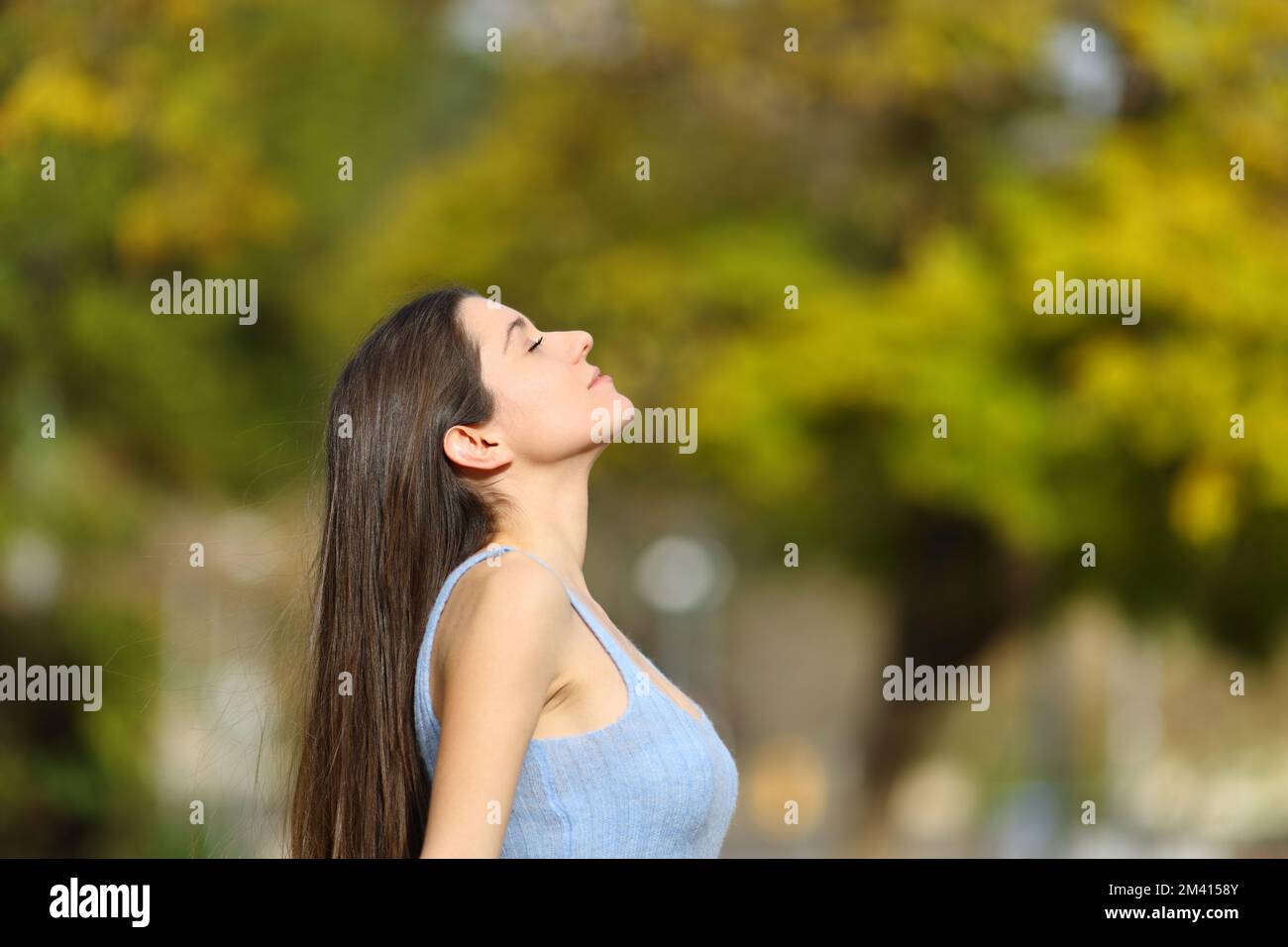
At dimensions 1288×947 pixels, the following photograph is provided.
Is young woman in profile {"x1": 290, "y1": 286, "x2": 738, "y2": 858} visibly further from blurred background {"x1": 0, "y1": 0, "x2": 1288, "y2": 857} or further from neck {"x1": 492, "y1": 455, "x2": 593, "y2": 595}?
blurred background {"x1": 0, "y1": 0, "x2": 1288, "y2": 857}

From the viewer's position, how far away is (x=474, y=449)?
2.31 metres

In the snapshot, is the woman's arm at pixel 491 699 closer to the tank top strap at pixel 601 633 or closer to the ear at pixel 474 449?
the tank top strap at pixel 601 633

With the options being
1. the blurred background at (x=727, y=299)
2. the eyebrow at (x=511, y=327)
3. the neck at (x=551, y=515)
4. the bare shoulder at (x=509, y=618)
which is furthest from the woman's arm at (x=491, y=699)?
the blurred background at (x=727, y=299)

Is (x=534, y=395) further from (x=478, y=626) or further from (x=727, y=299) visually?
(x=727, y=299)

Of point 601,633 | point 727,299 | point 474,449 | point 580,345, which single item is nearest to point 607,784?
point 601,633

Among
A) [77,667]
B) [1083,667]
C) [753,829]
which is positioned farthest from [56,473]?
[1083,667]

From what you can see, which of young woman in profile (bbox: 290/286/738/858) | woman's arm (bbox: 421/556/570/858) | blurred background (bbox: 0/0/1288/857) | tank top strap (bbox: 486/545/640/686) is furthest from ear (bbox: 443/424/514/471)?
blurred background (bbox: 0/0/1288/857)

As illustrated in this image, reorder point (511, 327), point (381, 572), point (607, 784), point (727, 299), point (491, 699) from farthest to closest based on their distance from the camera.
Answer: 1. point (727, 299)
2. point (511, 327)
3. point (381, 572)
4. point (607, 784)
5. point (491, 699)

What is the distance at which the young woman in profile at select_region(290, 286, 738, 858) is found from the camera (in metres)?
2.09

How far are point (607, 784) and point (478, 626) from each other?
0.30 m

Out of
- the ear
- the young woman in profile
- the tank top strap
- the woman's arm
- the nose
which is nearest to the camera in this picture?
the woman's arm
